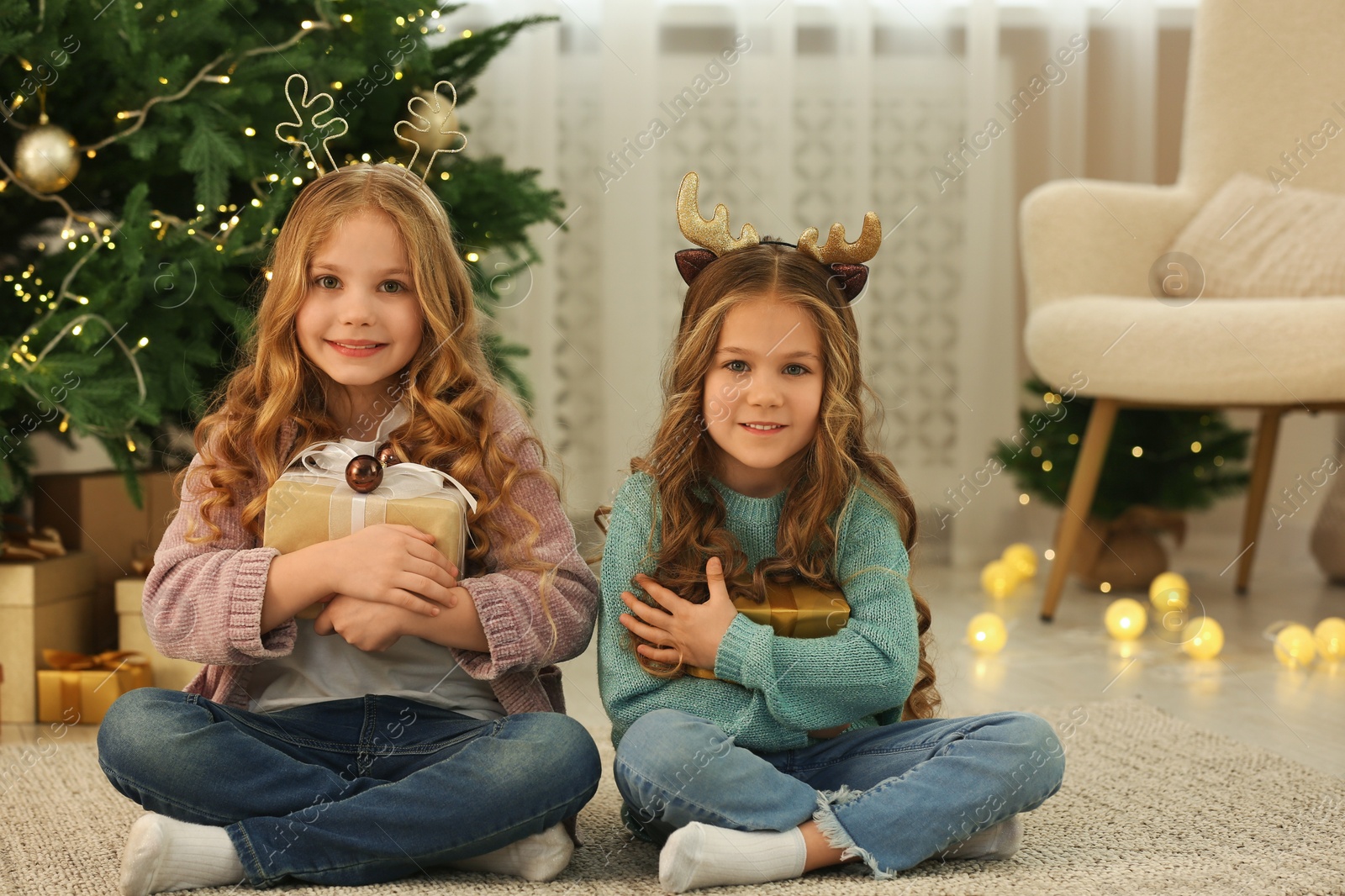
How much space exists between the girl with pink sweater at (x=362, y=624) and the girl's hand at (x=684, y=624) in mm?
64

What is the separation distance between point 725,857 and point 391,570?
0.33 meters

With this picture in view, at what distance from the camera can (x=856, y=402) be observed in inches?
41.9

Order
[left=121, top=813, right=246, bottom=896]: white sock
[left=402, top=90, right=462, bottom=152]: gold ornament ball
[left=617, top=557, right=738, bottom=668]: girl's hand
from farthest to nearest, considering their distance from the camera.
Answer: [left=402, top=90, right=462, bottom=152]: gold ornament ball → [left=617, top=557, right=738, bottom=668]: girl's hand → [left=121, top=813, right=246, bottom=896]: white sock

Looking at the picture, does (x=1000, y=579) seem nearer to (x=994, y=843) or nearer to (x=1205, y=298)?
(x=1205, y=298)

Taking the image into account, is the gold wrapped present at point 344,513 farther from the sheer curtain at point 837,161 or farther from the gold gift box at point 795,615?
the sheer curtain at point 837,161

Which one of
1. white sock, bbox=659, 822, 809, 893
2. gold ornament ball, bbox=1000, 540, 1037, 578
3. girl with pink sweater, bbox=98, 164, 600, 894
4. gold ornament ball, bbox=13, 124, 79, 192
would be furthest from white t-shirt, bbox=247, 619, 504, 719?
gold ornament ball, bbox=1000, 540, 1037, 578

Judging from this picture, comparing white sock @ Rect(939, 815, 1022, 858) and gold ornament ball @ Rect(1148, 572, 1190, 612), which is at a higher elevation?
gold ornament ball @ Rect(1148, 572, 1190, 612)

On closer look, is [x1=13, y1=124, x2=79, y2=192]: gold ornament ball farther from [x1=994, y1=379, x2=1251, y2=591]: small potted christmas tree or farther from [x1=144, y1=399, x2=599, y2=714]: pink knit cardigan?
[x1=994, y1=379, x2=1251, y2=591]: small potted christmas tree

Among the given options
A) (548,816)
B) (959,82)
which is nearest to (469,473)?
(548,816)

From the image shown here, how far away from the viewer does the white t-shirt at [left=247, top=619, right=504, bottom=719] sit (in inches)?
40.2

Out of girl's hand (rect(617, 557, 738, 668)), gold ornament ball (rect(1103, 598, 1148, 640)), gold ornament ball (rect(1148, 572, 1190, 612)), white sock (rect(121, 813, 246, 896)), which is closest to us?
white sock (rect(121, 813, 246, 896))

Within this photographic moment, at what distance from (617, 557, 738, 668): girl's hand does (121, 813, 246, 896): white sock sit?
34 cm

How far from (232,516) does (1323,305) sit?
5.02ft

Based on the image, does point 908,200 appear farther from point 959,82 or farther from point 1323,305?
point 1323,305
